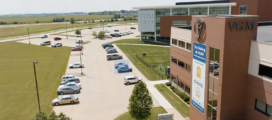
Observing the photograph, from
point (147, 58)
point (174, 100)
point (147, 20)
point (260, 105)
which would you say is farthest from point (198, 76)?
point (147, 20)

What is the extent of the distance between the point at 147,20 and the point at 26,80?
56.9 metres

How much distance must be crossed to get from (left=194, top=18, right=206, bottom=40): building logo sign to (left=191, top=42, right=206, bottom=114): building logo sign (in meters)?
0.97

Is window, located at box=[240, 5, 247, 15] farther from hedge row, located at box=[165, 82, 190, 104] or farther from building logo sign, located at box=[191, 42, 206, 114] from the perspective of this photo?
building logo sign, located at box=[191, 42, 206, 114]

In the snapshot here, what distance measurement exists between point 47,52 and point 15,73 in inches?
1023

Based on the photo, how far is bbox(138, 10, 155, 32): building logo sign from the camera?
296 ft

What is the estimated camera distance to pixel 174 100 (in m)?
33.5

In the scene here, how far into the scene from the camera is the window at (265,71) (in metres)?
19.9

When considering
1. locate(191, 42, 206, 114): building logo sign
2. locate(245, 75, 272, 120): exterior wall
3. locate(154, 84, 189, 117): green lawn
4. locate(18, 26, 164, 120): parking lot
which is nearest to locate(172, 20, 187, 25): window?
locate(18, 26, 164, 120): parking lot

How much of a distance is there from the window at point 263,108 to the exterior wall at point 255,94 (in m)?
0.28

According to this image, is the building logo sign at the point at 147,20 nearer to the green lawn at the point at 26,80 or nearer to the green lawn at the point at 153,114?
the green lawn at the point at 26,80

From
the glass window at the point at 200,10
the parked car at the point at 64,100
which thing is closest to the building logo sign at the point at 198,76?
the parked car at the point at 64,100

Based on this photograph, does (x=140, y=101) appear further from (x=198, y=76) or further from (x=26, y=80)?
(x=26, y=80)

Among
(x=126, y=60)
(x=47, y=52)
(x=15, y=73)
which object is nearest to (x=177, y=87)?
(x=126, y=60)

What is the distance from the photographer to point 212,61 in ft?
74.1
